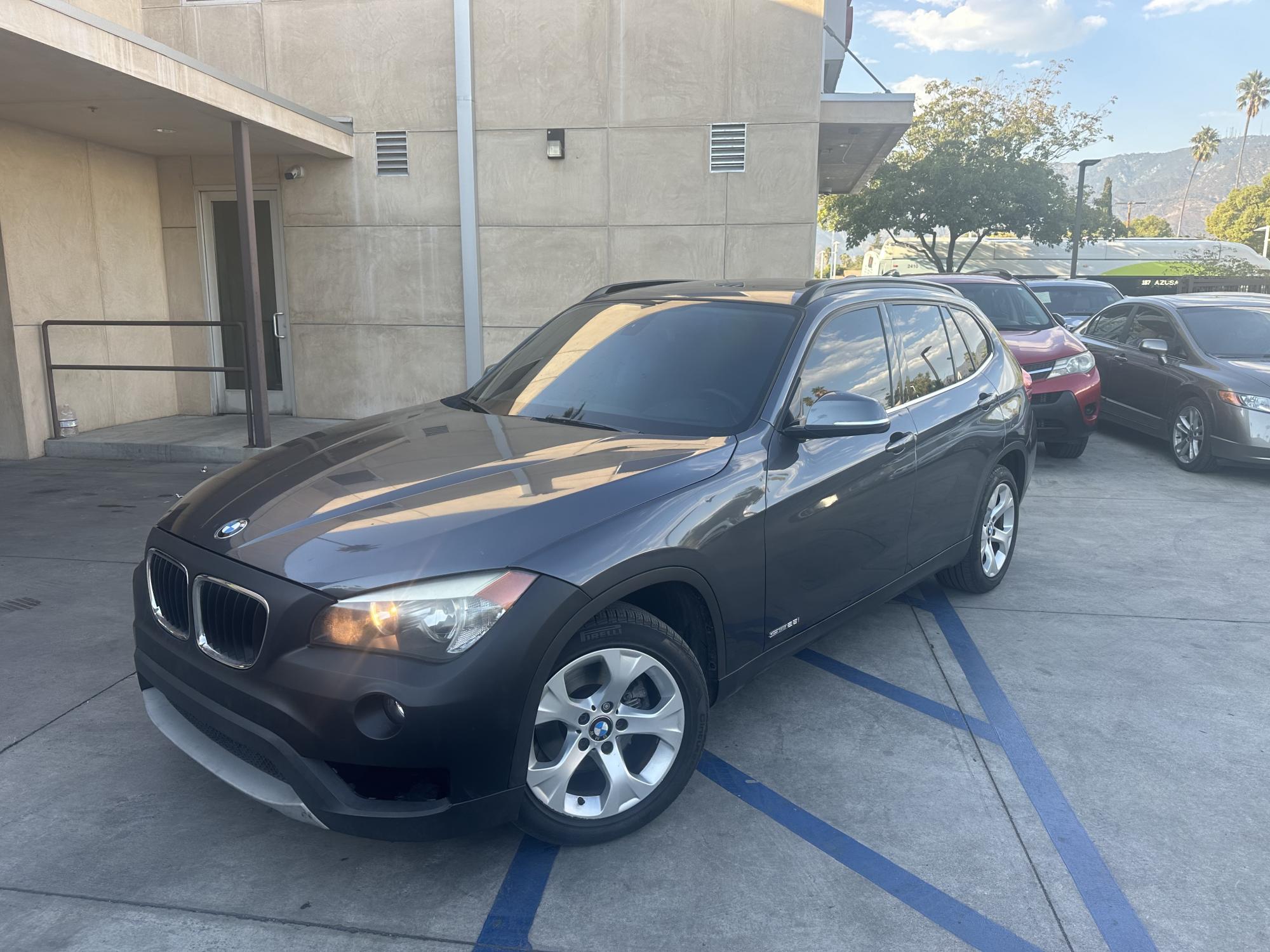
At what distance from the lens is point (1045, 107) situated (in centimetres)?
3947

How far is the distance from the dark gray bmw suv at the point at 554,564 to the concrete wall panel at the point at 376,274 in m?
6.75

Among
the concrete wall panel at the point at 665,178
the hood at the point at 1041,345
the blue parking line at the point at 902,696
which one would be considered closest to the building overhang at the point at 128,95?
the concrete wall panel at the point at 665,178

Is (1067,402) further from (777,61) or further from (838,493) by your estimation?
(838,493)

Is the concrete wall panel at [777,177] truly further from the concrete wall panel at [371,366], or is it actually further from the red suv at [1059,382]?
the concrete wall panel at [371,366]

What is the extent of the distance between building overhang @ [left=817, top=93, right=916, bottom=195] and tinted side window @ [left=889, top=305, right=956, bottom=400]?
6.25m

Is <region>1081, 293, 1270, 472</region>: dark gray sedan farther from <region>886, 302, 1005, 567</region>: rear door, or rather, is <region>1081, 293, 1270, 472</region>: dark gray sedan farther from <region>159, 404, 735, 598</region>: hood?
<region>159, 404, 735, 598</region>: hood

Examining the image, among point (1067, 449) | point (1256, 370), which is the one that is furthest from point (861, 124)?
point (1256, 370)

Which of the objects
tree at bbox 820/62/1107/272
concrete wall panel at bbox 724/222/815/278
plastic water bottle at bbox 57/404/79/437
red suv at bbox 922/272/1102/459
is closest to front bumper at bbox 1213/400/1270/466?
red suv at bbox 922/272/1102/459

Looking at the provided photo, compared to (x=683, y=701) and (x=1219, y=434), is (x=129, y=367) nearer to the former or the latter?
(x=683, y=701)

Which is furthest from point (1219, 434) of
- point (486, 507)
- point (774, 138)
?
point (486, 507)

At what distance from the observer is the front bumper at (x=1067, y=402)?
8.65m

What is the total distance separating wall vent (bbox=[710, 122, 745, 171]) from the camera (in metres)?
10.1

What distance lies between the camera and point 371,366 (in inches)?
432

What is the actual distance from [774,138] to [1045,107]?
1406 inches
